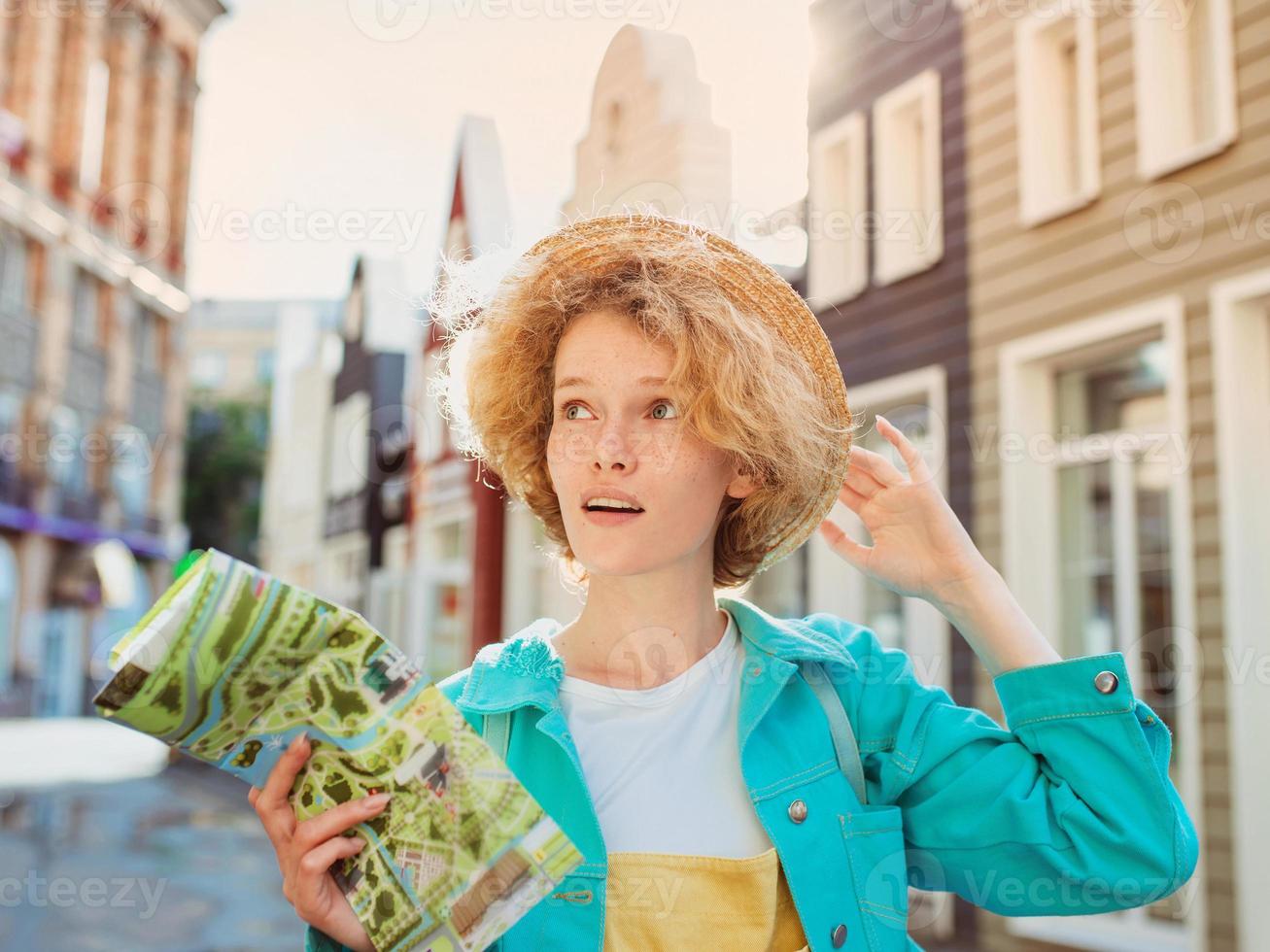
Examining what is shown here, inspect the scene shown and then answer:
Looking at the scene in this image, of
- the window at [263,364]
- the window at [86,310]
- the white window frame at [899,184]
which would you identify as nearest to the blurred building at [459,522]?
the white window frame at [899,184]

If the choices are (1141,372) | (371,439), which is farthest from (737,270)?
(371,439)

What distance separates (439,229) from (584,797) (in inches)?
373

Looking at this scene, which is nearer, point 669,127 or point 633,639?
point 633,639

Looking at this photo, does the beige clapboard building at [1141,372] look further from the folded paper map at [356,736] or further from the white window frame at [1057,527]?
the folded paper map at [356,736]

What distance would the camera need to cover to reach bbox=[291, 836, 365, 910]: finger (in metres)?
1.22

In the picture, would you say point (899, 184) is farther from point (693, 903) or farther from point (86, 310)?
point (86, 310)

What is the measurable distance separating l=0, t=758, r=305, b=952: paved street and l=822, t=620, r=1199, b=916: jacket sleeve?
459 cm

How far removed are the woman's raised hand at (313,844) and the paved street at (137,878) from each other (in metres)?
4.60

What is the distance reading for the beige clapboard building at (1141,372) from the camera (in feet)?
13.4

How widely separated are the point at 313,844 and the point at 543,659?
0.45 metres

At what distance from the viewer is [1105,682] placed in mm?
1524

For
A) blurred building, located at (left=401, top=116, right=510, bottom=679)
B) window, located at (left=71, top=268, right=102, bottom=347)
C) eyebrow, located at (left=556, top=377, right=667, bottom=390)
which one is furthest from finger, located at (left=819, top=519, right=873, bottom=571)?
window, located at (left=71, top=268, right=102, bottom=347)

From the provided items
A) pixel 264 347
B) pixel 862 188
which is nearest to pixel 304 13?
pixel 862 188

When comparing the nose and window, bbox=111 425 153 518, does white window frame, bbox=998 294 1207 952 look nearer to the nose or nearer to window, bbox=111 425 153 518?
the nose
